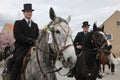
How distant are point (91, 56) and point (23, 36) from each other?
12.5ft

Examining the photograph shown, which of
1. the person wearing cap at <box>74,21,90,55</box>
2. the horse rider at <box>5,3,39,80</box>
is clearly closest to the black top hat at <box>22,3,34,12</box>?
the horse rider at <box>5,3,39,80</box>

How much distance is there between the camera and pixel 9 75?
354 inches

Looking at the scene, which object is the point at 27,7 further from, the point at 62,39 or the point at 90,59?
the point at 90,59

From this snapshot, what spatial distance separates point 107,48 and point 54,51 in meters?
4.46

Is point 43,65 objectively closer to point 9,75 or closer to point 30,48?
point 30,48

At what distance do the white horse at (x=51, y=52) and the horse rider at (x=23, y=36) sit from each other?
1.00ft

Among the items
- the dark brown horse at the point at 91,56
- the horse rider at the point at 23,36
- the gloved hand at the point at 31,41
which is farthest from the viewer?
the dark brown horse at the point at 91,56

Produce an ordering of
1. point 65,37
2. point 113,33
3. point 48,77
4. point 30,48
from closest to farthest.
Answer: point 65,37 → point 48,77 → point 30,48 → point 113,33

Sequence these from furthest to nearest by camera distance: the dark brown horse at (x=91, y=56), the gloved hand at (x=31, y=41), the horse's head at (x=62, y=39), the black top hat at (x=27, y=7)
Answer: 1. the dark brown horse at (x=91, y=56)
2. the black top hat at (x=27, y=7)
3. the gloved hand at (x=31, y=41)
4. the horse's head at (x=62, y=39)

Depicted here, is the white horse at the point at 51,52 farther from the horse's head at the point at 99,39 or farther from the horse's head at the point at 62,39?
the horse's head at the point at 99,39

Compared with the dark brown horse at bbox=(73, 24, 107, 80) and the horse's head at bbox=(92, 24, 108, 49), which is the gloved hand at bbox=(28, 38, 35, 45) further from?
the horse's head at bbox=(92, 24, 108, 49)

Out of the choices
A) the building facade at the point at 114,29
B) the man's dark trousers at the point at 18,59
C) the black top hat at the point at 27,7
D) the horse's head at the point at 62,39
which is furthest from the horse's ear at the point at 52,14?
the building facade at the point at 114,29

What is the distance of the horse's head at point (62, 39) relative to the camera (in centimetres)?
702

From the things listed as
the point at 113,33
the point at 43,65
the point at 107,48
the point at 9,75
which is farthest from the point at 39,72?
the point at 113,33
